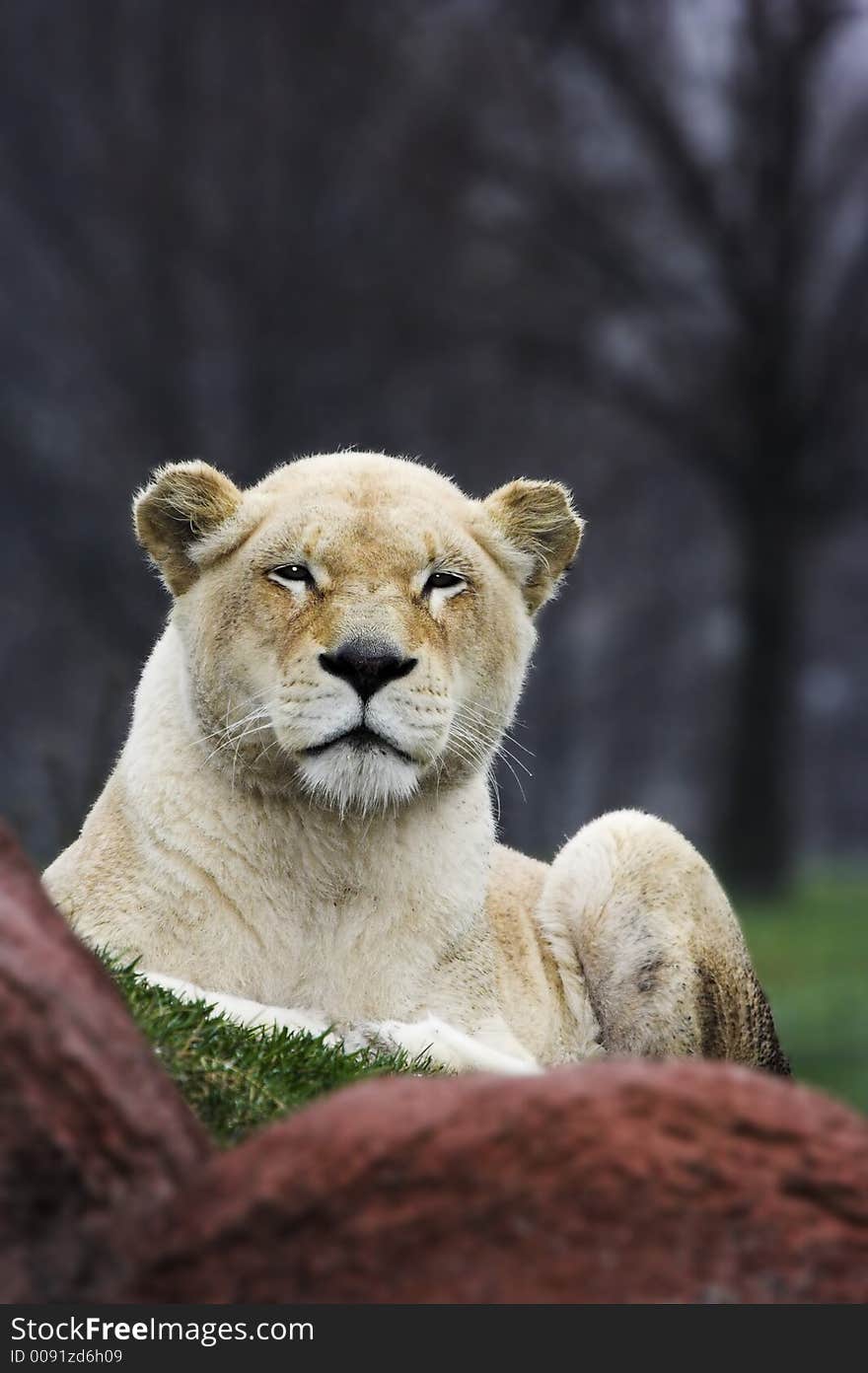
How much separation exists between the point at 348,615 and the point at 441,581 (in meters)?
0.41

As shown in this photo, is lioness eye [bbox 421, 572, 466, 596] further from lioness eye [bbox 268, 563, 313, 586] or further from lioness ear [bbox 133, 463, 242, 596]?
lioness ear [bbox 133, 463, 242, 596]

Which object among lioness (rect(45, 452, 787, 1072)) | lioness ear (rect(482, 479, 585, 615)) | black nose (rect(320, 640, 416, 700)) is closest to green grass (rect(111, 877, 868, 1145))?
lioness (rect(45, 452, 787, 1072))

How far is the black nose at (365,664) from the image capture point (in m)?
4.43

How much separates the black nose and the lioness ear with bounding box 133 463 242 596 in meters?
0.72

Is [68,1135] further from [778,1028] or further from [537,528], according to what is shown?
[778,1028]

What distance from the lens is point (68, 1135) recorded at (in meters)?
2.57

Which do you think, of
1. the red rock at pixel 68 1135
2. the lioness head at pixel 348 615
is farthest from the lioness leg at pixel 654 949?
the red rock at pixel 68 1135

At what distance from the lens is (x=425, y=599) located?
476cm

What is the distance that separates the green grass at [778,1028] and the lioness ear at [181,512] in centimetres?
118

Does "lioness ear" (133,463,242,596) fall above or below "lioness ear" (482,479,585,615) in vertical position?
below

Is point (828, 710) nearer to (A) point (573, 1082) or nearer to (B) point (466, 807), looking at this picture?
(B) point (466, 807)

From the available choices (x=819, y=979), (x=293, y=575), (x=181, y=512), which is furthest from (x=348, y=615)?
(x=819, y=979)

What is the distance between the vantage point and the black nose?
443 centimetres

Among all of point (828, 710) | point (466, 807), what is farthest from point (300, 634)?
point (828, 710)
